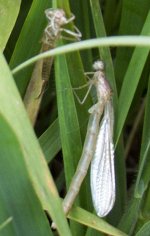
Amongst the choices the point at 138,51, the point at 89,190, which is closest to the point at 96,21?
the point at 138,51

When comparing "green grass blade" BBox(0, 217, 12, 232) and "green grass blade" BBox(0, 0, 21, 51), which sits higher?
"green grass blade" BBox(0, 0, 21, 51)

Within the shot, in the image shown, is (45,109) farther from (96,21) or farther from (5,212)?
(5,212)

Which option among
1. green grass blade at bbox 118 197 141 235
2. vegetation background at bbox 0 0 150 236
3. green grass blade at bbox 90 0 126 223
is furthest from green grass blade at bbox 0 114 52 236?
green grass blade at bbox 90 0 126 223

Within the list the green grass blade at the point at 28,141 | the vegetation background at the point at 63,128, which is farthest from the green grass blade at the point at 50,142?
the green grass blade at the point at 28,141

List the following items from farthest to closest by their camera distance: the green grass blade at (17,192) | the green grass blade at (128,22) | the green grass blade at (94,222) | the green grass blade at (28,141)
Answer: the green grass blade at (128,22), the green grass blade at (94,222), the green grass blade at (17,192), the green grass blade at (28,141)

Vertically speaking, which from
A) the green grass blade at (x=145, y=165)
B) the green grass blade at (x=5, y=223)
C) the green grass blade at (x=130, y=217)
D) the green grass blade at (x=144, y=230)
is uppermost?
the green grass blade at (x=5, y=223)

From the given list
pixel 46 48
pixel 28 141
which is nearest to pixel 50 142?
pixel 46 48

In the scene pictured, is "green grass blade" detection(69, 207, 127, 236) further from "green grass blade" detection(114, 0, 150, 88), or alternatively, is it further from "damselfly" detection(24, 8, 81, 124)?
"green grass blade" detection(114, 0, 150, 88)

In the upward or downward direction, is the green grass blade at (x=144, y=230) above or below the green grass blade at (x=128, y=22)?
below

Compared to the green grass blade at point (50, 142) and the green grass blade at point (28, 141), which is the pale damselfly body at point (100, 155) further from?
the green grass blade at point (28, 141)
